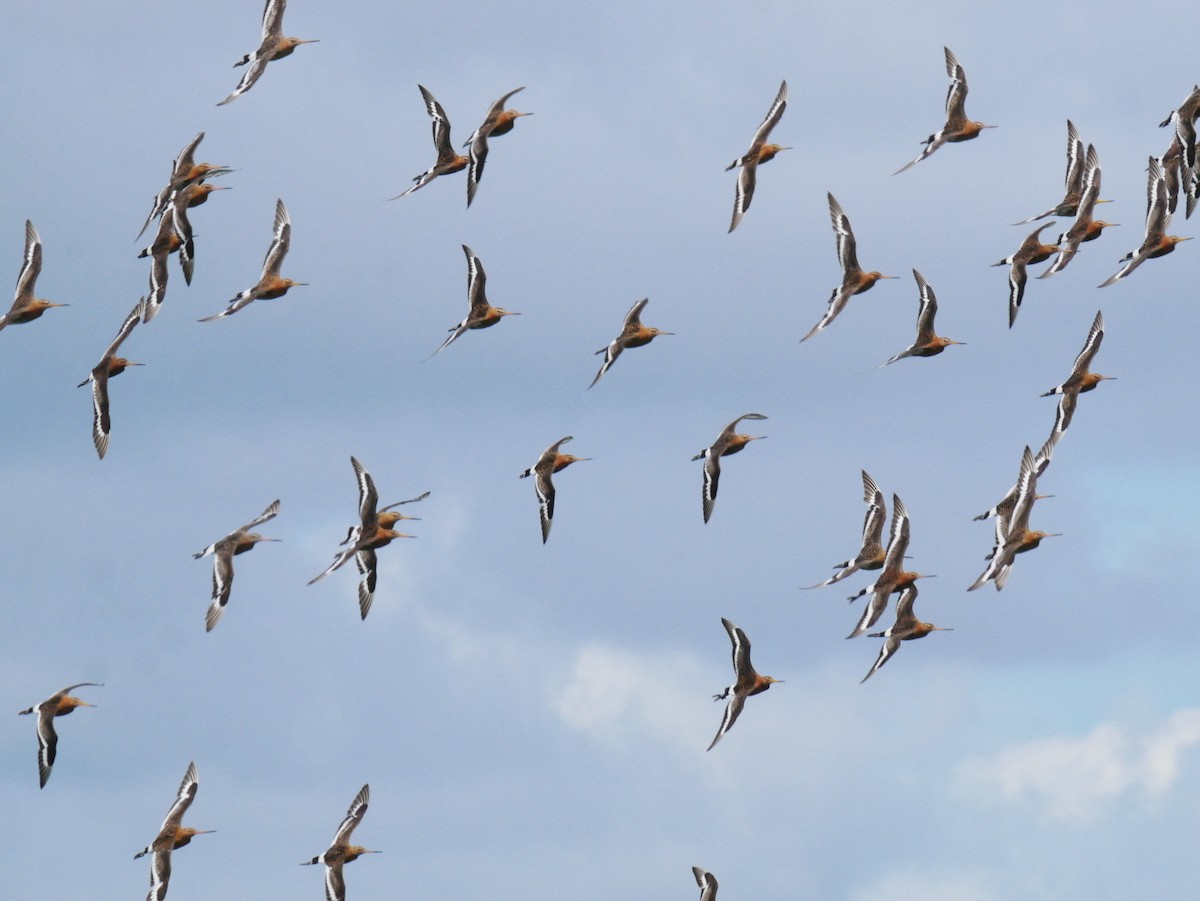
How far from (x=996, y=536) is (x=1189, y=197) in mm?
8767

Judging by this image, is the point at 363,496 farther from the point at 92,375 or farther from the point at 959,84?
the point at 959,84

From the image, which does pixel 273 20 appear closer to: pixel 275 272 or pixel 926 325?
pixel 275 272

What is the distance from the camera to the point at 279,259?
184 ft

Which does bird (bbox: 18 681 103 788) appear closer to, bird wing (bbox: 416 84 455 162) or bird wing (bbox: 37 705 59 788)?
bird wing (bbox: 37 705 59 788)

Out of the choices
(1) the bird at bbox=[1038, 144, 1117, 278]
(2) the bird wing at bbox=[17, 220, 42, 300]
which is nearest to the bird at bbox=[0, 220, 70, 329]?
(2) the bird wing at bbox=[17, 220, 42, 300]

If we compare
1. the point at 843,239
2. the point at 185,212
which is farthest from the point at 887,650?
the point at 185,212

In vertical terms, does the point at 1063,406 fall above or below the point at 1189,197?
below

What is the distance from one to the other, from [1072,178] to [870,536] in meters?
9.34

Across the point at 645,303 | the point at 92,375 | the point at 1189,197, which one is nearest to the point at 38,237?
the point at 92,375

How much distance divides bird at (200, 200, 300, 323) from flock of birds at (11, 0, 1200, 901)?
0.12ft

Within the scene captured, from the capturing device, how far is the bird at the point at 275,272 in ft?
179

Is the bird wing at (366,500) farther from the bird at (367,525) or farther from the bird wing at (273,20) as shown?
the bird wing at (273,20)

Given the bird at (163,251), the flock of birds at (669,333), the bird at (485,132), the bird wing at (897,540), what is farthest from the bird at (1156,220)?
the bird at (163,251)

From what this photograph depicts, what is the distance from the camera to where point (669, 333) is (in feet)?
184
